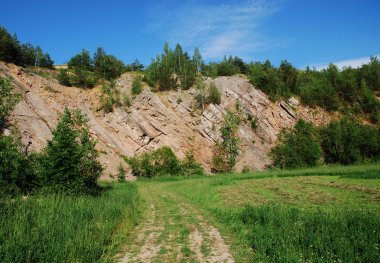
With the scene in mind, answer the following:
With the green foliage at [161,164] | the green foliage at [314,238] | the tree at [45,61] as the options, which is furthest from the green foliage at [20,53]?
the green foliage at [314,238]

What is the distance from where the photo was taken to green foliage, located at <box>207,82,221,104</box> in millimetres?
74062

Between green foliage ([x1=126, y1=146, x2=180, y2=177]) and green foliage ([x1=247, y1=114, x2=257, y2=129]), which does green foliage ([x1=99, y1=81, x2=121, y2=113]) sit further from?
green foliage ([x1=247, y1=114, x2=257, y2=129])

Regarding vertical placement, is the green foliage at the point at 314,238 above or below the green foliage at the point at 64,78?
below

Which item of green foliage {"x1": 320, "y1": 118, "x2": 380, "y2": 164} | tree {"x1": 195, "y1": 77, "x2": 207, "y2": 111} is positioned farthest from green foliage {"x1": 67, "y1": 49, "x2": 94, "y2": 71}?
green foliage {"x1": 320, "y1": 118, "x2": 380, "y2": 164}

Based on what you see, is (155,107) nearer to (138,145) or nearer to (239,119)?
(138,145)

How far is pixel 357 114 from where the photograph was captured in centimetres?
8450

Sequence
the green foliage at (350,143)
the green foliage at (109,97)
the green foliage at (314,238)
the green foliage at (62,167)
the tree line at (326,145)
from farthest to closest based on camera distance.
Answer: the green foliage at (350,143) → the green foliage at (109,97) → the tree line at (326,145) → the green foliage at (62,167) → the green foliage at (314,238)

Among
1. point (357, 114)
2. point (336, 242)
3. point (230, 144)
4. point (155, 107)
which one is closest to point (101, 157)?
point (155, 107)

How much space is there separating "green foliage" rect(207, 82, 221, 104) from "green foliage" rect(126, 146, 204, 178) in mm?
19233

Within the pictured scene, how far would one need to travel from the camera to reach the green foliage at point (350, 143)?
69312 mm

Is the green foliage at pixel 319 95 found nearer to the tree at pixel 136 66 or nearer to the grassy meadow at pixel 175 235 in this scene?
the tree at pixel 136 66

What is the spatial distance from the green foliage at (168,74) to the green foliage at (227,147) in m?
17.8

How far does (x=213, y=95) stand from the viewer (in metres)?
74.2

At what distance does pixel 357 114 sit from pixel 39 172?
8663cm
